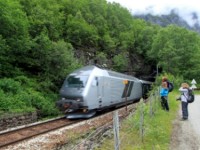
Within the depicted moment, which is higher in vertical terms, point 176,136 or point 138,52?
point 138,52

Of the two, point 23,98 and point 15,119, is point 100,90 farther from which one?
point 15,119

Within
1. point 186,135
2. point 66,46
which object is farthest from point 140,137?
point 66,46

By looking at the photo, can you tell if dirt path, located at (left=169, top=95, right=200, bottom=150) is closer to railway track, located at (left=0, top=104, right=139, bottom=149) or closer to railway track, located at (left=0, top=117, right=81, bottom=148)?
railway track, located at (left=0, top=104, right=139, bottom=149)

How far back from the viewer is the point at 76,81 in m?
21.5

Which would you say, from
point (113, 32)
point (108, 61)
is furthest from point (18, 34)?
point (113, 32)

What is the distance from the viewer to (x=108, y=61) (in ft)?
163

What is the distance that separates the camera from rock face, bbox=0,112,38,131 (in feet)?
59.8

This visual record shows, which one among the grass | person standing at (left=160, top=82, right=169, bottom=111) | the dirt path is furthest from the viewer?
person standing at (left=160, top=82, right=169, bottom=111)

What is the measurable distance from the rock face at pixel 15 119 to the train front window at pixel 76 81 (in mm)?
2906

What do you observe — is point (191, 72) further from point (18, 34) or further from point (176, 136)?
point (176, 136)

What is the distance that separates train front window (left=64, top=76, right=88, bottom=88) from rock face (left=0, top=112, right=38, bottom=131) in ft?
9.53

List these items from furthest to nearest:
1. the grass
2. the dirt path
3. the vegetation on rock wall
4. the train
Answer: the vegetation on rock wall < the train < the dirt path < the grass

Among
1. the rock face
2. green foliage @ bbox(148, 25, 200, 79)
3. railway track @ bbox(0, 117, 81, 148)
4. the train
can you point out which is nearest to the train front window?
the train

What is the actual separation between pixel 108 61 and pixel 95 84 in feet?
93.7
